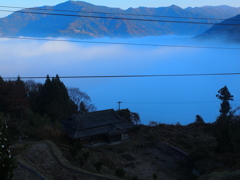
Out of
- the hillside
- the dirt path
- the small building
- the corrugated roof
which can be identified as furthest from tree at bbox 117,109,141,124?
the dirt path

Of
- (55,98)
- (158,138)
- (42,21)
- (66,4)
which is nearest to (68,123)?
(55,98)

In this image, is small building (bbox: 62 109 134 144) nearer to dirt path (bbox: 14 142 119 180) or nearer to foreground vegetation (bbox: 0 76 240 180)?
foreground vegetation (bbox: 0 76 240 180)

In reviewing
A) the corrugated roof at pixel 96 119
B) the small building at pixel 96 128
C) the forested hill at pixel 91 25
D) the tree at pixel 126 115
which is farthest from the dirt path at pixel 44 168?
the forested hill at pixel 91 25

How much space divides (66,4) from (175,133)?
85231 millimetres

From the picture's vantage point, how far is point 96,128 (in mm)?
15367

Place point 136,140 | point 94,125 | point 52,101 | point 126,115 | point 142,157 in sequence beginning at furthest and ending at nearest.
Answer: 1. point 126,115
2. point 52,101
3. point 136,140
4. point 94,125
5. point 142,157

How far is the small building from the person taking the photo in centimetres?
1480

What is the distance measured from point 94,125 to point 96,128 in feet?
0.81

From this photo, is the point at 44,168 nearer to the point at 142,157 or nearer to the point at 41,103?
the point at 142,157

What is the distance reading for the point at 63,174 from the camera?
24.2 feet

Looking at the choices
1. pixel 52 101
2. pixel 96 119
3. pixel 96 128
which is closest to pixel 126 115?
pixel 96 119

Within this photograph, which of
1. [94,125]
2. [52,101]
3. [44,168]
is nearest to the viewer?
[44,168]

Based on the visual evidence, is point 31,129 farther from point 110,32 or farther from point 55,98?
point 110,32

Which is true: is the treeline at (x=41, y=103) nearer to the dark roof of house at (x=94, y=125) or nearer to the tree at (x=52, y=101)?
the tree at (x=52, y=101)
